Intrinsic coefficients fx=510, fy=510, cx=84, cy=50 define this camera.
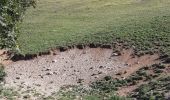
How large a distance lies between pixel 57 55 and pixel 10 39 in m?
14.5

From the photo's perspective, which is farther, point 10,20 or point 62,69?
point 62,69

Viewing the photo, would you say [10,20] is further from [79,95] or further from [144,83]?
[144,83]

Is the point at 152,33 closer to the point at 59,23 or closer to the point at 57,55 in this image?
the point at 57,55

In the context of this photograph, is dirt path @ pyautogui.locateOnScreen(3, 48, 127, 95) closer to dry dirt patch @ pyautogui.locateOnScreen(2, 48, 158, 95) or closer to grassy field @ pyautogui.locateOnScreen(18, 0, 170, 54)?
dry dirt patch @ pyautogui.locateOnScreen(2, 48, 158, 95)

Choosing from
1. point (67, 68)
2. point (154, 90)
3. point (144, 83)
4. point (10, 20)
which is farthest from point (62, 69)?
point (10, 20)

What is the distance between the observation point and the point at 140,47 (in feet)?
125

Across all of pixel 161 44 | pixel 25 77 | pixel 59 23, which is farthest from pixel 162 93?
pixel 59 23

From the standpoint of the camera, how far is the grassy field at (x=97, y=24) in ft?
134

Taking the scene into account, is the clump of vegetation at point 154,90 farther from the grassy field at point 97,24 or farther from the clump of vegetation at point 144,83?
the grassy field at point 97,24

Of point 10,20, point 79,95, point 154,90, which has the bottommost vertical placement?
point 79,95

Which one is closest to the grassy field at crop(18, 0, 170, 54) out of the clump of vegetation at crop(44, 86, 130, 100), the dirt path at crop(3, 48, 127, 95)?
the dirt path at crop(3, 48, 127, 95)

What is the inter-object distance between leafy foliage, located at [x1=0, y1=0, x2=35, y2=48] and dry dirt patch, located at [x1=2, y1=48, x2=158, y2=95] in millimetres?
7957

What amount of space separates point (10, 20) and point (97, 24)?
23395 mm

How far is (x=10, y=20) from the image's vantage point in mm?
25391
